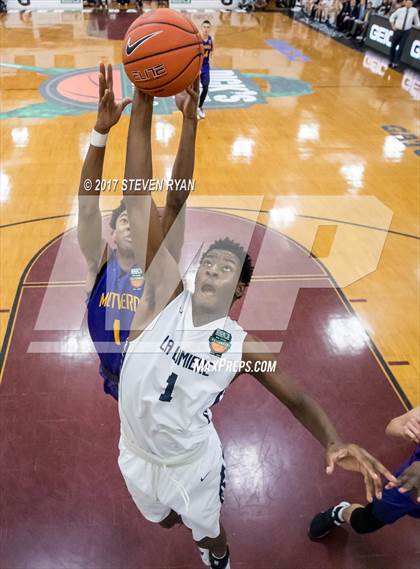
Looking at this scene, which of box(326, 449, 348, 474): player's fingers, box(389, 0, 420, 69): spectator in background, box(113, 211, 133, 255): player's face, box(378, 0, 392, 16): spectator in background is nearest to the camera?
box(326, 449, 348, 474): player's fingers

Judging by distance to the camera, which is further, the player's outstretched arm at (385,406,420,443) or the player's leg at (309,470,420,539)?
the player's leg at (309,470,420,539)

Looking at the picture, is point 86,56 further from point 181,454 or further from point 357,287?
point 181,454

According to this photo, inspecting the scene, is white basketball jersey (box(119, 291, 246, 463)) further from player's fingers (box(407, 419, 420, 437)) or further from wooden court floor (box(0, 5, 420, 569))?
wooden court floor (box(0, 5, 420, 569))

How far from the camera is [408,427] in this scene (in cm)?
237

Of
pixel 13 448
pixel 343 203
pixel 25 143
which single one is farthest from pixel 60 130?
pixel 13 448

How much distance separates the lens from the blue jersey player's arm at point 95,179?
83.5 inches

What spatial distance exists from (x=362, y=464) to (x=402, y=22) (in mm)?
14673

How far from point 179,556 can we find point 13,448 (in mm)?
1453

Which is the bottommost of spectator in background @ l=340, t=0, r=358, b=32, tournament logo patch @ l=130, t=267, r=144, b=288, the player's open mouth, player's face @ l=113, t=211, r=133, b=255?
tournament logo patch @ l=130, t=267, r=144, b=288

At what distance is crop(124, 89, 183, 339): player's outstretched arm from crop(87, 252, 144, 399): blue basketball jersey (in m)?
0.62

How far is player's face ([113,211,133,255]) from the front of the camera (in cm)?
258

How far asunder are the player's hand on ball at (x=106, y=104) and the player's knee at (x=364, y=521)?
2.54m

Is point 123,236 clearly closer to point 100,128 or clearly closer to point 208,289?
point 100,128

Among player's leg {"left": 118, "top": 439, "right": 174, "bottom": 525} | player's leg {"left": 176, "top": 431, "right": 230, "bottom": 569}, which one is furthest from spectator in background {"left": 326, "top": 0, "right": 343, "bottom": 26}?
player's leg {"left": 118, "top": 439, "right": 174, "bottom": 525}
